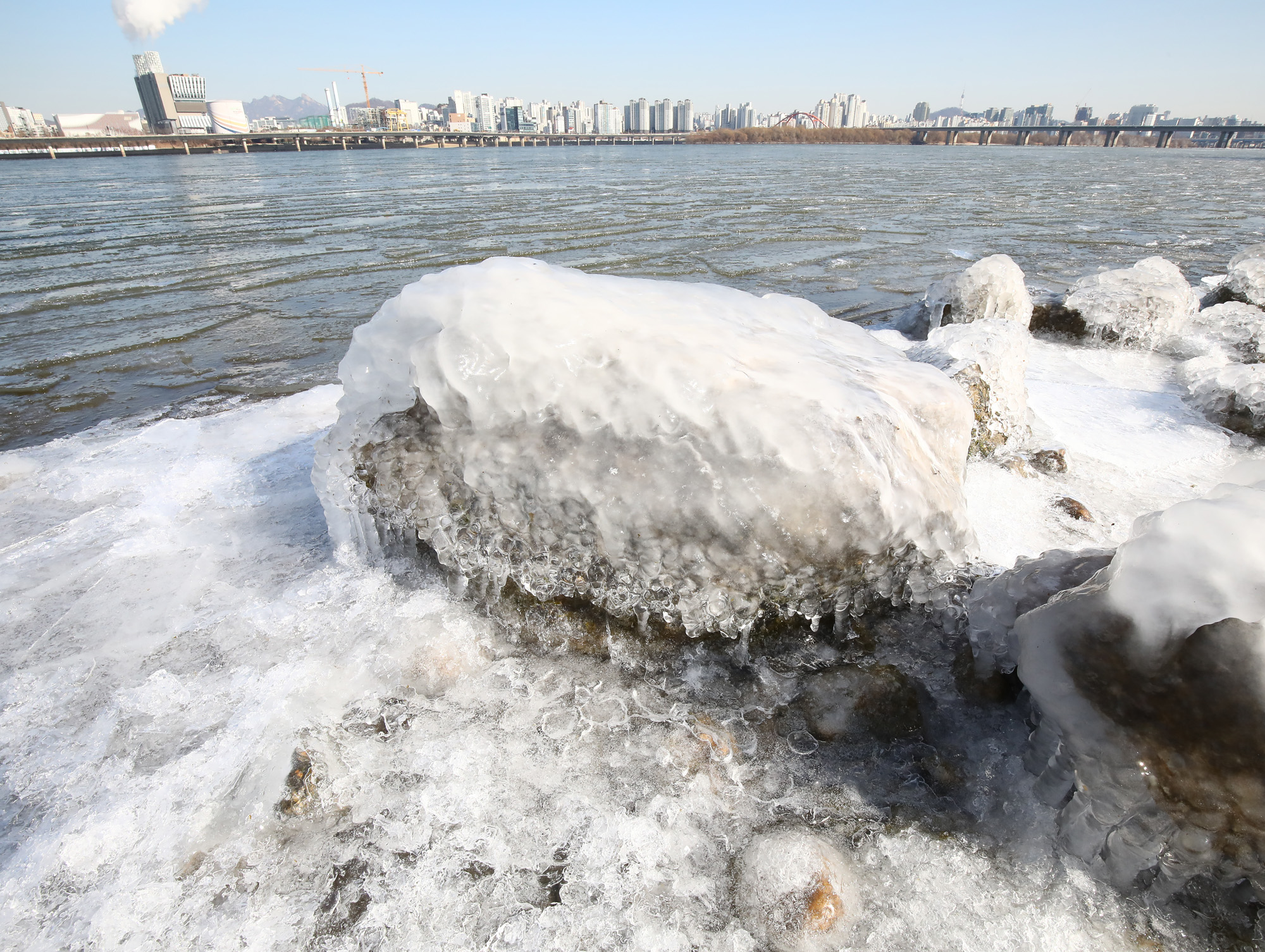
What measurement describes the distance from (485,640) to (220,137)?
9993 cm

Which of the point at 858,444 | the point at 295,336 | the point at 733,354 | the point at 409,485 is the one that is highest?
the point at 733,354

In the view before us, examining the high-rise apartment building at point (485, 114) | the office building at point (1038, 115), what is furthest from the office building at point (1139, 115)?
the high-rise apartment building at point (485, 114)

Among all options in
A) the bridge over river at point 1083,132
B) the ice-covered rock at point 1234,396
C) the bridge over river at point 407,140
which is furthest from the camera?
the bridge over river at point 1083,132

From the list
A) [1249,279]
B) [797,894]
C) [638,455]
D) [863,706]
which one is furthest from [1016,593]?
[1249,279]

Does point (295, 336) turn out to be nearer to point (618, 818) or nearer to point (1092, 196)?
point (618, 818)

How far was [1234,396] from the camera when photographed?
4305 mm

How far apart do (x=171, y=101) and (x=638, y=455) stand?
557 ft

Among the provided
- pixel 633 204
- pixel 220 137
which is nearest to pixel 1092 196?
pixel 633 204

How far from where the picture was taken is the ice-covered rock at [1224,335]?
564 cm

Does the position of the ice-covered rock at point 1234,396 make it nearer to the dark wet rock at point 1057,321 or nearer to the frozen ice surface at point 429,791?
the dark wet rock at point 1057,321

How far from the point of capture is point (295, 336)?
22.5 ft

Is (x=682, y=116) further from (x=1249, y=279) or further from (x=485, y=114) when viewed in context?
(x=1249, y=279)

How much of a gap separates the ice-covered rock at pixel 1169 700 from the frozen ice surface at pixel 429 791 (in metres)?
0.18

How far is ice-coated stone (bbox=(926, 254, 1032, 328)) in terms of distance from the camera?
613 cm
